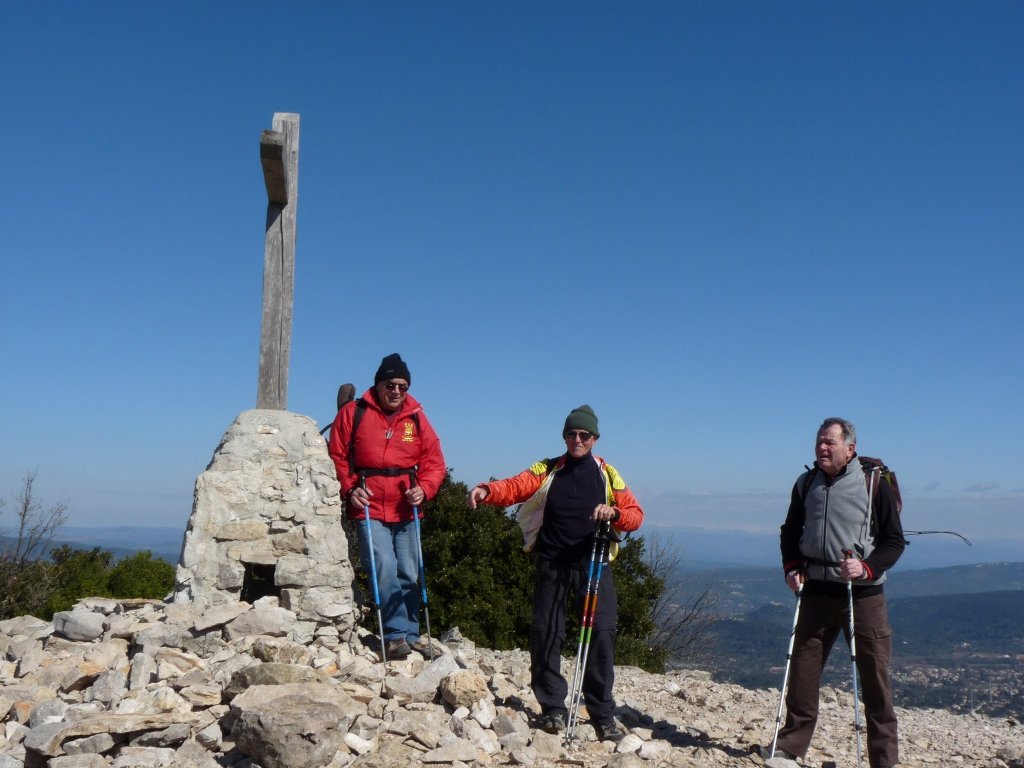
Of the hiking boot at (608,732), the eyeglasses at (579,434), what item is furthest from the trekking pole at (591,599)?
the eyeglasses at (579,434)

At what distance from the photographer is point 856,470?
5.01m

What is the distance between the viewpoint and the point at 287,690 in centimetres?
482

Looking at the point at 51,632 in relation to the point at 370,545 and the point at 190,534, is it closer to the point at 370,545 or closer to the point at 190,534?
the point at 190,534

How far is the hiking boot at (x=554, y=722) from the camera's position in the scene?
5.20m

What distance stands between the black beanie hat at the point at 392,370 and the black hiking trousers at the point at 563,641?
190 centimetres

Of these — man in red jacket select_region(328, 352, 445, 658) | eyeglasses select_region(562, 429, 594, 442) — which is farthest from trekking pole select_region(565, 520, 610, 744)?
man in red jacket select_region(328, 352, 445, 658)

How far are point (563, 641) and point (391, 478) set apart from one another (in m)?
1.90

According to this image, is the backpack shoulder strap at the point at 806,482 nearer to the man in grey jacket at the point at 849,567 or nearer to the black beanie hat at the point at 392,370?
the man in grey jacket at the point at 849,567

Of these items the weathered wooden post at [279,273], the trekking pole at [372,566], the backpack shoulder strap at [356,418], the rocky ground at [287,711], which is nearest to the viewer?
the rocky ground at [287,711]

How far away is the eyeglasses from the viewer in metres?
5.35

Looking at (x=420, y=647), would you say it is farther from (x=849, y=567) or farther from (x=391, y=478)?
(x=849, y=567)

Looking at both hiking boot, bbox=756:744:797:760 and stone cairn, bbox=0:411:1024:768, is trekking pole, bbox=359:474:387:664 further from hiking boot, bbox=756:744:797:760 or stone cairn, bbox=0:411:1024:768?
hiking boot, bbox=756:744:797:760

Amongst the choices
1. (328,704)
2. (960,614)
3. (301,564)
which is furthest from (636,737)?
(960,614)

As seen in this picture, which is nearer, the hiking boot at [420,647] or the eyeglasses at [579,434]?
the eyeglasses at [579,434]
